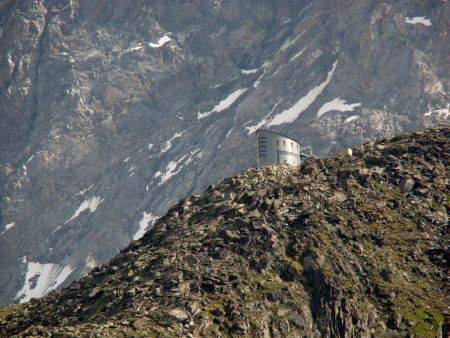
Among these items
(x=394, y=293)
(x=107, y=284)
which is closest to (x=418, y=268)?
(x=394, y=293)

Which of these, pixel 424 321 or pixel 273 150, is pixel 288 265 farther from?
pixel 273 150

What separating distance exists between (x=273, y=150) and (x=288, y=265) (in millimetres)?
48378

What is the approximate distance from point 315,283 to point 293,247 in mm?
6260

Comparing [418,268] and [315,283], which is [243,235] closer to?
[315,283]

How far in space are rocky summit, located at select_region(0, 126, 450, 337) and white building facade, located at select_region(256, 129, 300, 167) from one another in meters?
20.8

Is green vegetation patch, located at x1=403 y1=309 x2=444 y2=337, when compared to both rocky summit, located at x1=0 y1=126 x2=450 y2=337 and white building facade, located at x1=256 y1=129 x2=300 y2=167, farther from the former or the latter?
white building facade, located at x1=256 y1=129 x2=300 y2=167

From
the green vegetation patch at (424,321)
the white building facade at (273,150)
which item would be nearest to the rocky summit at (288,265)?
the green vegetation patch at (424,321)

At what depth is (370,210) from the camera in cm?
11888

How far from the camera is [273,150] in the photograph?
499 feet

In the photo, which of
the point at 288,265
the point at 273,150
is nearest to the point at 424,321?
the point at 288,265

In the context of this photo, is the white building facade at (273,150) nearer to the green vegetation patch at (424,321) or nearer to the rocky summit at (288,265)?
the rocky summit at (288,265)

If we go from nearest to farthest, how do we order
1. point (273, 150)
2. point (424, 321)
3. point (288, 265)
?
point (424, 321)
point (288, 265)
point (273, 150)

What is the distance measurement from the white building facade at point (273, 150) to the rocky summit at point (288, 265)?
819 inches

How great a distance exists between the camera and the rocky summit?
319ft
